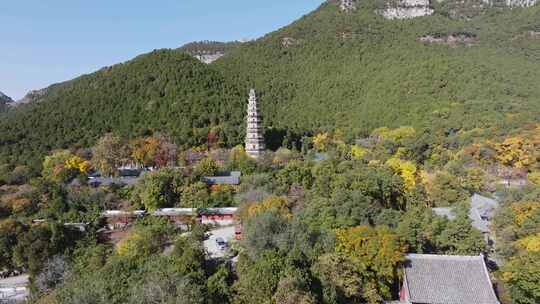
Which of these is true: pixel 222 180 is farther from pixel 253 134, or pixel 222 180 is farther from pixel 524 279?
pixel 524 279

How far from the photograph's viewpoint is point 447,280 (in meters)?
18.8

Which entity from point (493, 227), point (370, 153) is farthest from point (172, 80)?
point (493, 227)

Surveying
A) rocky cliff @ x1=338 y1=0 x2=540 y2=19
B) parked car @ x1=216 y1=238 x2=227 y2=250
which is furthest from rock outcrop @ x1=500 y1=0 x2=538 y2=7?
parked car @ x1=216 y1=238 x2=227 y2=250

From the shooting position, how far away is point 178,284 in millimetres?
16688

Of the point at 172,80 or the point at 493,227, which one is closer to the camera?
the point at 493,227

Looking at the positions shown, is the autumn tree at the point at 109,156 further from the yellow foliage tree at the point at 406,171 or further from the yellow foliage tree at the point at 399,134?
the yellow foliage tree at the point at 399,134

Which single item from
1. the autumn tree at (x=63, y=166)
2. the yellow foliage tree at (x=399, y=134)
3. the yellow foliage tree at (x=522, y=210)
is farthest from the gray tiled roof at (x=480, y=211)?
the autumn tree at (x=63, y=166)

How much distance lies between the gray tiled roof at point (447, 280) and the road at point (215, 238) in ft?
32.2

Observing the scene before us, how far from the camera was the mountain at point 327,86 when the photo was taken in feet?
164

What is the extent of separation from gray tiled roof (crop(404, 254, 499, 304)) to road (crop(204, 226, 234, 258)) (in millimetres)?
9816

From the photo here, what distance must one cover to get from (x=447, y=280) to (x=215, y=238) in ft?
44.4

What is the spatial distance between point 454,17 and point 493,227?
285 ft

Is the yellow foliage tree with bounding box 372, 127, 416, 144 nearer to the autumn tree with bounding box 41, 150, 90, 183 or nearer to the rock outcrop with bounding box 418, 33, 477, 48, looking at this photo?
the autumn tree with bounding box 41, 150, 90, 183

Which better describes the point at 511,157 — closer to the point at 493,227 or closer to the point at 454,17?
the point at 493,227
